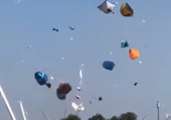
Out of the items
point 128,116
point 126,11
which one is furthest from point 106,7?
point 128,116

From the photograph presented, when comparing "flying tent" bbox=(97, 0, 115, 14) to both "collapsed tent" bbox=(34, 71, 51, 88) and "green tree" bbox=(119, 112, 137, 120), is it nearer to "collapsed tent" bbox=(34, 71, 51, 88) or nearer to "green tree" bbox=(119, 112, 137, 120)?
"collapsed tent" bbox=(34, 71, 51, 88)

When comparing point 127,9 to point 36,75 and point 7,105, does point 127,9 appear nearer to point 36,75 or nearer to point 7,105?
point 36,75

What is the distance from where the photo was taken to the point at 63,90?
25.1 m

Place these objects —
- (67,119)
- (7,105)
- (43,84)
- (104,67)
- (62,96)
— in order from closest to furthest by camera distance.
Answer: (7,105) → (43,84) → (62,96) → (104,67) → (67,119)

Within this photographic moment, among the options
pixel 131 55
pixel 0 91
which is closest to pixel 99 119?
pixel 131 55

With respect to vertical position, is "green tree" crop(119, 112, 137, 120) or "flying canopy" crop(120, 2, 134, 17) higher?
"flying canopy" crop(120, 2, 134, 17)

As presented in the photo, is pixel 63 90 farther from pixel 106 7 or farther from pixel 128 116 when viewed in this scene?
pixel 128 116

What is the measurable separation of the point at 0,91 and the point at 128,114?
85351 mm

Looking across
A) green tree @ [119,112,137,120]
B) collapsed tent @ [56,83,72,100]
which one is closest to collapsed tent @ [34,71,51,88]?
collapsed tent @ [56,83,72,100]

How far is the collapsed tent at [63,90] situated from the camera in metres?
24.4

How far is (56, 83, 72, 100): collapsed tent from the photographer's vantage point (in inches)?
961

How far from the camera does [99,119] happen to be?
310ft

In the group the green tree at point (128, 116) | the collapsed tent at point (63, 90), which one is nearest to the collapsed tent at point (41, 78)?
the collapsed tent at point (63, 90)

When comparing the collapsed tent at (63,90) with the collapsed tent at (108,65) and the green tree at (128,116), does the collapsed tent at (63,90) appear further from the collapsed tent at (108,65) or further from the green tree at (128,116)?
the green tree at (128,116)
